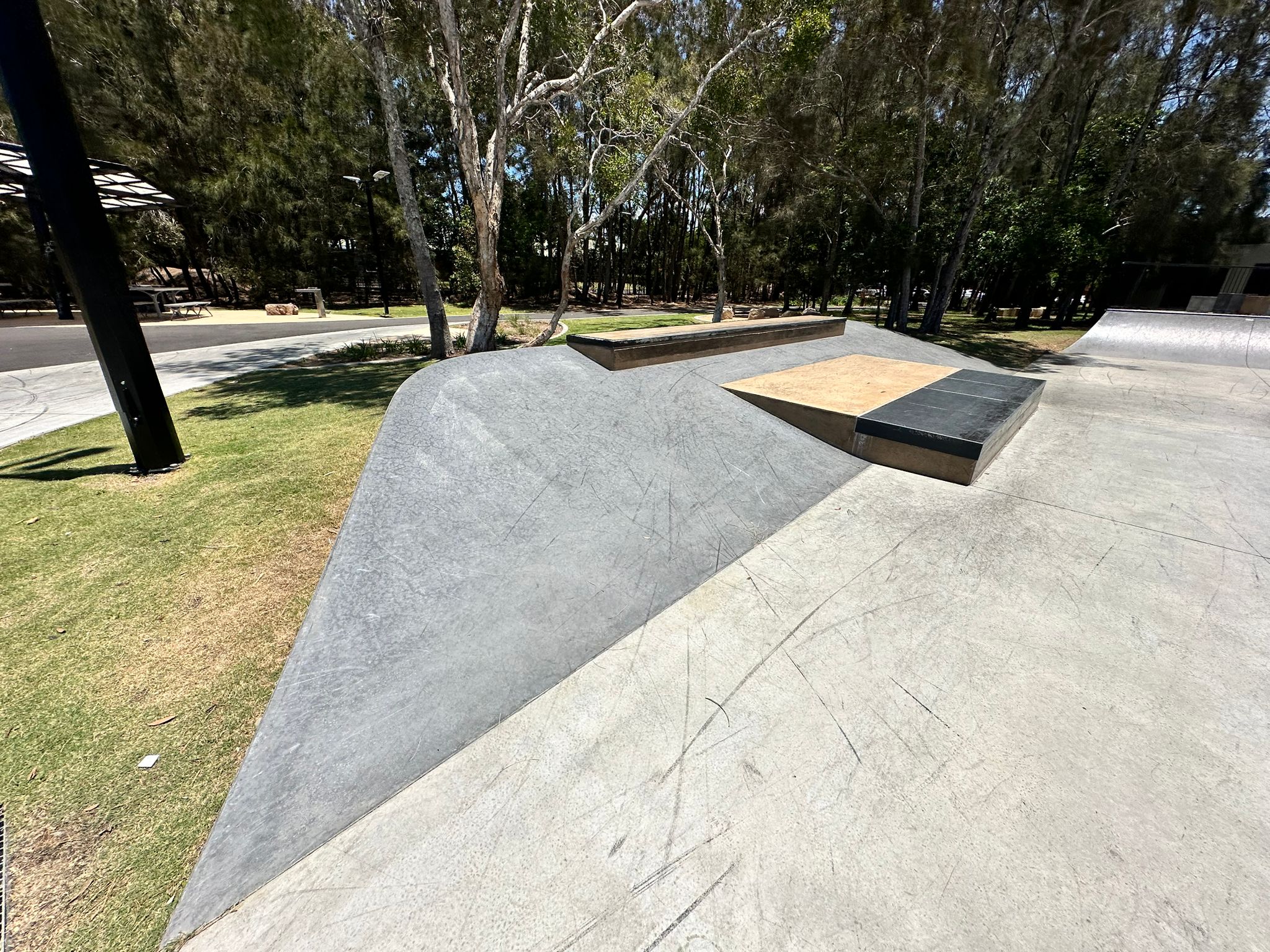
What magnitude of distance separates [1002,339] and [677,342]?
17.5 meters

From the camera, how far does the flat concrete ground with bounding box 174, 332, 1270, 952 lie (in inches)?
65.2

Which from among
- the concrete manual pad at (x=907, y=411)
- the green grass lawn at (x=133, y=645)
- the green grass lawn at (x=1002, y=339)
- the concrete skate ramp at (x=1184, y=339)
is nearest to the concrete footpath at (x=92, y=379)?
the green grass lawn at (x=133, y=645)

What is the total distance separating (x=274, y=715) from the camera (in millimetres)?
2252

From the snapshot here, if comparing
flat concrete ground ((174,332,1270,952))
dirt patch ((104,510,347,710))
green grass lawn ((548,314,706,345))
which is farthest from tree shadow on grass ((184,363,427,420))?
green grass lawn ((548,314,706,345))

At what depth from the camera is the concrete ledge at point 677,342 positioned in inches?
258

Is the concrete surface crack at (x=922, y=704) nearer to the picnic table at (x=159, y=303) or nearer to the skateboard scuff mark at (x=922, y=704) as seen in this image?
the skateboard scuff mark at (x=922, y=704)

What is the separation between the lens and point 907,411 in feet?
19.6

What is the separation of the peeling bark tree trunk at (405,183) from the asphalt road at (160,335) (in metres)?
6.60

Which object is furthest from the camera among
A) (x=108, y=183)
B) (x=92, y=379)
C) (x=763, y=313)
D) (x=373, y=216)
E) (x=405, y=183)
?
(x=763, y=313)

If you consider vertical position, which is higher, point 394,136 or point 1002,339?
point 394,136

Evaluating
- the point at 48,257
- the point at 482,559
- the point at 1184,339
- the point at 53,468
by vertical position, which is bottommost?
the point at 53,468

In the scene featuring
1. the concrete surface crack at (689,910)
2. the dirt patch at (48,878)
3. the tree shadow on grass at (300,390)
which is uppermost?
the tree shadow on grass at (300,390)

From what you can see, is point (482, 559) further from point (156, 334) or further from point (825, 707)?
point (156, 334)

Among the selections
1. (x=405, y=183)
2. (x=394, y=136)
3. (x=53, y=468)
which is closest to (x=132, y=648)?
(x=53, y=468)
